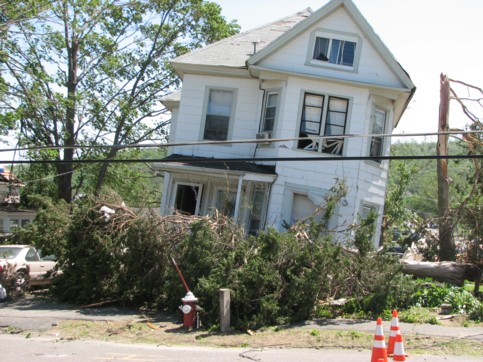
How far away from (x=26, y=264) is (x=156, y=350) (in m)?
7.27

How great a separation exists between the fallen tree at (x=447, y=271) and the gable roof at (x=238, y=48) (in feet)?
25.6

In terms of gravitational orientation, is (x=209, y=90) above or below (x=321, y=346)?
above

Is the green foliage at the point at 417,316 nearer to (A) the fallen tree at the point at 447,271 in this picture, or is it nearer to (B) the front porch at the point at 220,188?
(A) the fallen tree at the point at 447,271

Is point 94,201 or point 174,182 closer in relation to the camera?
point 94,201

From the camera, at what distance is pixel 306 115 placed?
18062 mm

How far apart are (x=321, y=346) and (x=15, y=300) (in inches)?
323

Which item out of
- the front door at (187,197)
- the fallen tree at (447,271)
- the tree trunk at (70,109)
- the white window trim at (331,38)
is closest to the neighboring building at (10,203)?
the tree trunk at (70,109)

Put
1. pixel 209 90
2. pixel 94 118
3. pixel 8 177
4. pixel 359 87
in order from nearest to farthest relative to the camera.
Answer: pixel 359 87, pixel 209 90, pixel 94 118, pixel 8 177

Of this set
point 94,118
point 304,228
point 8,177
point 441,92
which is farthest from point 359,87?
point 8,177

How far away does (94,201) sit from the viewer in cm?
1401

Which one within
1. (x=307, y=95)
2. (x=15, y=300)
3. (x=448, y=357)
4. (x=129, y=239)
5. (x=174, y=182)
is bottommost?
(x=15, y=300)

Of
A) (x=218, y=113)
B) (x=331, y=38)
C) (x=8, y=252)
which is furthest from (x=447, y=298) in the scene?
(x=8, y=252)

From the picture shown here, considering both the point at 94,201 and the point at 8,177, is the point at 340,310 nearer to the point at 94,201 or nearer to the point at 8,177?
the point at 94,201

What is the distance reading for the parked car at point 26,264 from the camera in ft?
49.1
